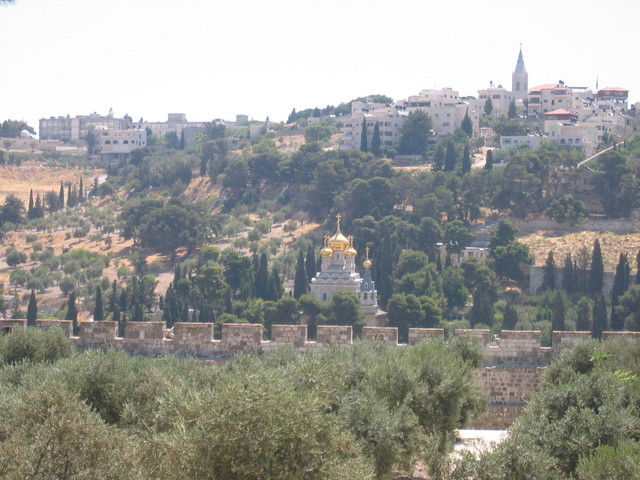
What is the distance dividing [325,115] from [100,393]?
149 m

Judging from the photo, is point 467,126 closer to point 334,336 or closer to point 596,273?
point 596,273

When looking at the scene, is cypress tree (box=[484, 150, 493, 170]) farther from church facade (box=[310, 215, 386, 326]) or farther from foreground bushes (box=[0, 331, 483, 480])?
foreground bushes (box=[0, 331, 483, 480])

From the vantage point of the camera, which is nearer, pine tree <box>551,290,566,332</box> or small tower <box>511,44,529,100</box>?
pine tree <box>551,290,566,332</box>

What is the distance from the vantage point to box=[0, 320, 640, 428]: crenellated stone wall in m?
19.7

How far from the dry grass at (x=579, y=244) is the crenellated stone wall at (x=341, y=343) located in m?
70.6

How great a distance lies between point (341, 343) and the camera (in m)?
19.8

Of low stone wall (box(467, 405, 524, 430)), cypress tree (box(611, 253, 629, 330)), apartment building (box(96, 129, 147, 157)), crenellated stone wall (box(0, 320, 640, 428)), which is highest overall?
crenellated stone wall (box(0, 320, 640, 428))

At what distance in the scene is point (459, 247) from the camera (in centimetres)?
9481

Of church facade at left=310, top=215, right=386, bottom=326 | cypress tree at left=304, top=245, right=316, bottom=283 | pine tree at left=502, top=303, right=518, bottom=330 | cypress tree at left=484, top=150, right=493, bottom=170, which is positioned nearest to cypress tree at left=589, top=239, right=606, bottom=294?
pine tree at left=502, top=303, right=518, bottom=330

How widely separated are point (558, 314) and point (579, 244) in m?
24.8

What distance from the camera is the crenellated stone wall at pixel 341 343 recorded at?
64.6 feet

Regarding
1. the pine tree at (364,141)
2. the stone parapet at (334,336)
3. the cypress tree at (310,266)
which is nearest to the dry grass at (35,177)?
the pine tree at (364,141)

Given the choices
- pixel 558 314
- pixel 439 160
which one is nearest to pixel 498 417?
pixel 558 314

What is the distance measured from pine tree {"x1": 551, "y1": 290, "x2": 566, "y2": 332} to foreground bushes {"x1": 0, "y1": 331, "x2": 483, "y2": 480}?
5113 centimetres
